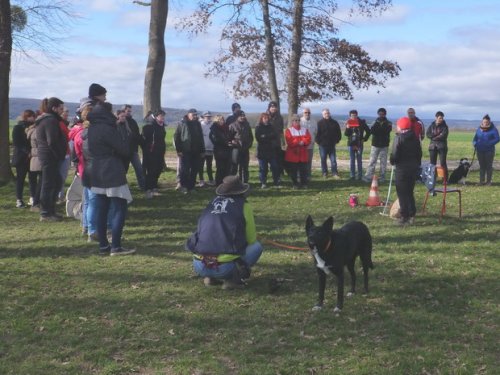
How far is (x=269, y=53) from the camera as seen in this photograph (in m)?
19.1

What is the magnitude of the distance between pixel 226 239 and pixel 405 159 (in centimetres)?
471

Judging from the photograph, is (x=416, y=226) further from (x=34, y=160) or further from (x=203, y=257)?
(x=34, y=160)

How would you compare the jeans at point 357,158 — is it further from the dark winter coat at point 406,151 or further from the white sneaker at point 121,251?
the white sneaker at point 121,251

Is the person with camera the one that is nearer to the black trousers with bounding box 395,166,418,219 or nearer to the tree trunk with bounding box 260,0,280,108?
the tree trunk with bounding box 260,0,280,108

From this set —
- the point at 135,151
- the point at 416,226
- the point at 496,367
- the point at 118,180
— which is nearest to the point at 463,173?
the point at 416,226

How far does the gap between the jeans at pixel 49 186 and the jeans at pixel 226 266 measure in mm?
4812

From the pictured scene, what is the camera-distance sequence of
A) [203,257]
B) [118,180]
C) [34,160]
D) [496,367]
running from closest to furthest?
1. [496,367]
2. [203,257]
3. [118,180]
4. [34,160]

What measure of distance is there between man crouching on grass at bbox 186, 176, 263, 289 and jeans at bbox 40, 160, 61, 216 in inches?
187

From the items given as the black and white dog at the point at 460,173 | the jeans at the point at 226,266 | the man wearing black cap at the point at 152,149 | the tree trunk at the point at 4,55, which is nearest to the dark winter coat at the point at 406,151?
the jeans at the point at 226,266

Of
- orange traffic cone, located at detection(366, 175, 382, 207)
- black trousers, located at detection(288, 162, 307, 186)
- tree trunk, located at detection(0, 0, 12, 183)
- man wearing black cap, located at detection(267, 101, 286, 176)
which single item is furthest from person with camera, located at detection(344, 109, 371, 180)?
tree trunk, located at detection(0, 0, 12, 183)

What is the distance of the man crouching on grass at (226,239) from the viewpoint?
6.24 metres

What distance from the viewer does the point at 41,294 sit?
646 centimetres

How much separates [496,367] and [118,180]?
16.4 ft

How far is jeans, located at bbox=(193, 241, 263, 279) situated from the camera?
20.7 ft
